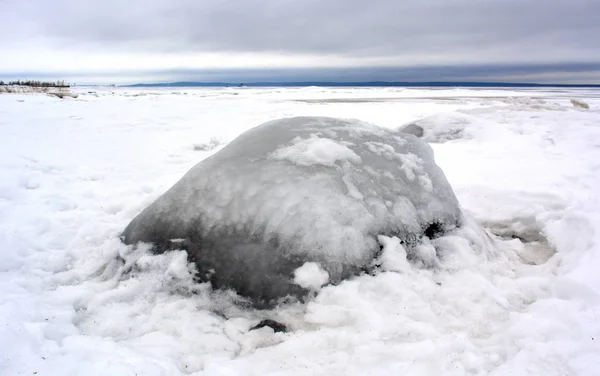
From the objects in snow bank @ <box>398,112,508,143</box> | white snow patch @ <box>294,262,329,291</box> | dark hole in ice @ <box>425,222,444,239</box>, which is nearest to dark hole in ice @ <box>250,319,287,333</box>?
white snow patch @ <box>294,262,329,291</box>

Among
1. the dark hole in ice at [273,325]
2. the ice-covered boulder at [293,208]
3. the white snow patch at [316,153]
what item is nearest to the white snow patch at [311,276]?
the ice-covered boulder at [293,208]

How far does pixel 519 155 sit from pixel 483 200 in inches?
123

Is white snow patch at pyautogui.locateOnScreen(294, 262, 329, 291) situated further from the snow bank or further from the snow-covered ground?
the snow bank

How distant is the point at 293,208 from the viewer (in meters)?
2.79

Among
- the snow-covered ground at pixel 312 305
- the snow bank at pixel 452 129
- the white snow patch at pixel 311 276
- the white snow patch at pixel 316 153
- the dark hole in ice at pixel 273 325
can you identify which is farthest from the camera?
the snow bank at pixel 452 129

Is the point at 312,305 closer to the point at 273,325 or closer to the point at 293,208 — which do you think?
the point at 273,325

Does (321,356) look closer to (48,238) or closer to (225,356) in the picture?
(225,356)

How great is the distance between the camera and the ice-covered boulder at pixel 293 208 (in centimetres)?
267

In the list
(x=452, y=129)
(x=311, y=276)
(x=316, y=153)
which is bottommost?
(x=311, y=276)

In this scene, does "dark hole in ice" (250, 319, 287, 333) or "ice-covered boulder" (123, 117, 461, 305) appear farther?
"ice-covered boulder" (123, 117, 461, 305)

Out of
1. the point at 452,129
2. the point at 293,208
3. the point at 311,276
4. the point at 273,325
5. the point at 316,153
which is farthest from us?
the point at 452,129

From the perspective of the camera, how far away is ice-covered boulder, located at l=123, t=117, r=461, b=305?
8.75 feet

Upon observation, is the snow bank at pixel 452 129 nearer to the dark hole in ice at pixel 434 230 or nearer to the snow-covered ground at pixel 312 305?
the snow-covered ground at pixel 312 305

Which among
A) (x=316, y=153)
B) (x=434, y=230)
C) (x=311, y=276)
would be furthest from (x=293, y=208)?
(x=434, y=230)
